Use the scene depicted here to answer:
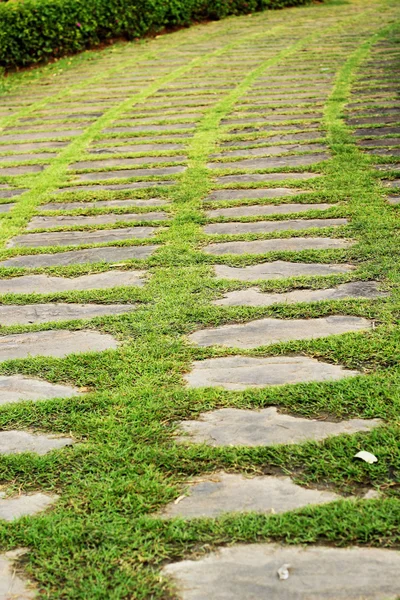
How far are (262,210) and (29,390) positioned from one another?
2.21m

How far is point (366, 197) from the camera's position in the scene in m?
4.48

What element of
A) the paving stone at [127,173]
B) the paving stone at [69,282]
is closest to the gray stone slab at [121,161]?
the paving stone at [127,173]

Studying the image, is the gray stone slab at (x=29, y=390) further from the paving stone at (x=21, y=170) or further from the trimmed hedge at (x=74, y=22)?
the trimmed hedge at (x=74, y=22)

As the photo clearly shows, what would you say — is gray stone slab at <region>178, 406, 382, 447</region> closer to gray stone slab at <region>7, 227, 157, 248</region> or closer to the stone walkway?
the stone walkway

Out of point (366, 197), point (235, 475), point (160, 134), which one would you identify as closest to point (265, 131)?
point (160, 134)

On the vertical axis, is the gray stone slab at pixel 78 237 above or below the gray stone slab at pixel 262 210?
above

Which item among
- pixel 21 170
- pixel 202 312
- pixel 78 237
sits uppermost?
pixel 21 170

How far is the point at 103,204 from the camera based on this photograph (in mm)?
4934

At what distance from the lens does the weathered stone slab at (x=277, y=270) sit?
358cm

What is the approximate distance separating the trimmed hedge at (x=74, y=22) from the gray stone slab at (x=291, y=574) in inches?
389

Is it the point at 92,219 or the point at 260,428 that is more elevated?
the point at 92,219

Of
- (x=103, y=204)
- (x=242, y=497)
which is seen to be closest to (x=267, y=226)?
(x=103, y=204)

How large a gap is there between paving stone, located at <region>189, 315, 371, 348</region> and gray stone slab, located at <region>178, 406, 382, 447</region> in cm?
50

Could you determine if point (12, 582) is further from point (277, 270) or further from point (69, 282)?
point (277, 270)
